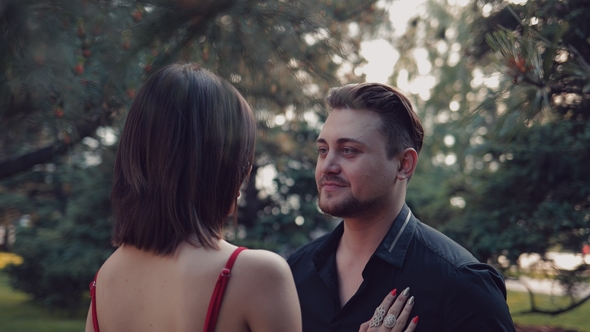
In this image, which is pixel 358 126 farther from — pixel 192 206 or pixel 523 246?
pixel 523 246

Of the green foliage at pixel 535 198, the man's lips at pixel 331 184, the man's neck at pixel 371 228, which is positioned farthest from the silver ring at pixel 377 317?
the green foliage at pixel 535 198

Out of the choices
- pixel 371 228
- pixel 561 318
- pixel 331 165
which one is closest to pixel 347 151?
pixel 331 165

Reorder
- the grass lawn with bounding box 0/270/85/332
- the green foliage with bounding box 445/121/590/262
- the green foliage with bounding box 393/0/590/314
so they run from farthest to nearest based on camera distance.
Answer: the grass lawn with bounding box 0/270/85/332, the green foliage with bounding box 445/121/590/262, the green foliage with bounding box 393/0/590/314

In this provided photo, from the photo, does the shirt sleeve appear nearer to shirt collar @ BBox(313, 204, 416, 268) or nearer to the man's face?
shirt collar @ BBox(313, 204, 416, 268)

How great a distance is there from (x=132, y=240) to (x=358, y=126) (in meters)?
1.18

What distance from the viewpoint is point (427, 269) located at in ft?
7.43

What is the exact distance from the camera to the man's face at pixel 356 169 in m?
2.46

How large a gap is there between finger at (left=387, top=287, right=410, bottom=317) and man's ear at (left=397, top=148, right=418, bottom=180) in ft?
1.74

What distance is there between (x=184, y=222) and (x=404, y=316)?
946mm

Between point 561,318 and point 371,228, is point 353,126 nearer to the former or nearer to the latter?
point 371,228

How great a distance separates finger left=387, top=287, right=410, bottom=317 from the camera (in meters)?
2.15

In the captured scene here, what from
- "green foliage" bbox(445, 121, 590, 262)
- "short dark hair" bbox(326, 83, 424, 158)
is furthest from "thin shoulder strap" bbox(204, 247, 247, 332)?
"green foliage" bbox(445, 121, 590, 262)

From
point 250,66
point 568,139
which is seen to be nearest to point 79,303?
point 250,66

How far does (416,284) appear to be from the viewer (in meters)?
2.24
